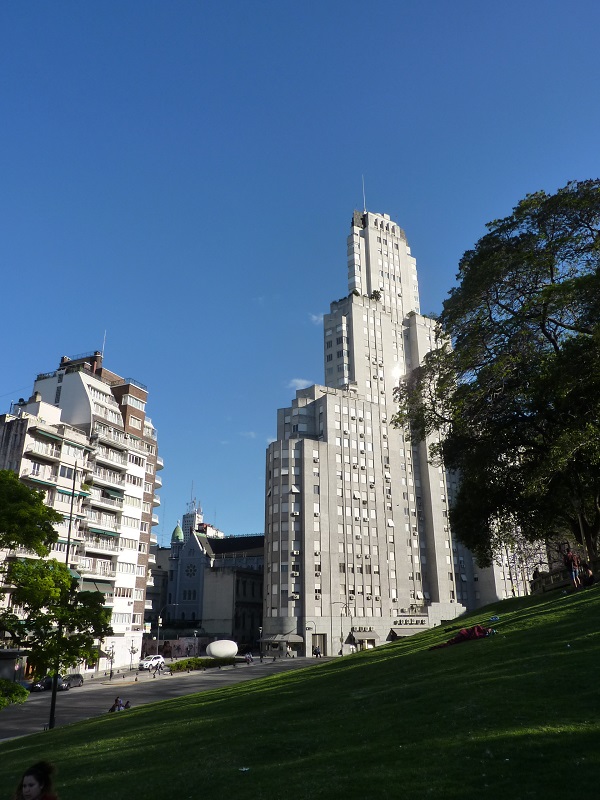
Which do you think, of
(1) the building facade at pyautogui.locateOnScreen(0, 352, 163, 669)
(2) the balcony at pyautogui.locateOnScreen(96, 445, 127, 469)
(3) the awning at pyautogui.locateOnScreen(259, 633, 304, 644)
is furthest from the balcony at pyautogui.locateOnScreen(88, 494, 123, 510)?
(3) the awning at pyautogui.locateOnScreen(259, 633, 304, 644)

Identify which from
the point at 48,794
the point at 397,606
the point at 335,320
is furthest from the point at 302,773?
the point at 335,320

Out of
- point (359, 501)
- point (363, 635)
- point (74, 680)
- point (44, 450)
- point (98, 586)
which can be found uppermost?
point (359, 501)

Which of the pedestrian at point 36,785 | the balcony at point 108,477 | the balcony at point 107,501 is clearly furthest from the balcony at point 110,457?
the pedestrian at point 36,785

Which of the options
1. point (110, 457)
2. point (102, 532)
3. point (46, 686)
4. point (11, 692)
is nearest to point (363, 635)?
point (102, 532)

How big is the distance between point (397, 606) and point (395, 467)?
79.7 ft

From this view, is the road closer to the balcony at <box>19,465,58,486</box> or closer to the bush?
the bush

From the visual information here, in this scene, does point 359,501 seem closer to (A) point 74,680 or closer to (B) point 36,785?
(A) point 74,680

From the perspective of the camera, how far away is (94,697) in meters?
52.7

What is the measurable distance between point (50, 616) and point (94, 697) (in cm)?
2861

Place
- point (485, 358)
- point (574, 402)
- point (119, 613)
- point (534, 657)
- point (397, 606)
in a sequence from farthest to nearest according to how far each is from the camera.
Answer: point (397, 606) < point (119, 613) < point (485, 358) < point (574, 402) < point (534, 657)

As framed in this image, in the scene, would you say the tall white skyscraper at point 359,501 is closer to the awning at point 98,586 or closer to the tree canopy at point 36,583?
the awning at point 98,586

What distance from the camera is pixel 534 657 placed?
16906 mm

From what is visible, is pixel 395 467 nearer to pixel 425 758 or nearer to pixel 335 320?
pixel 335 320

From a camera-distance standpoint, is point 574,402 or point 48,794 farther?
point 574,402
